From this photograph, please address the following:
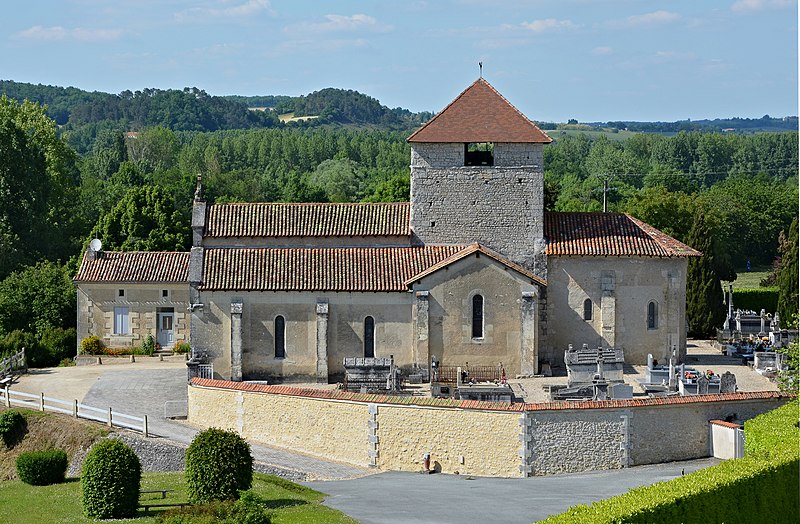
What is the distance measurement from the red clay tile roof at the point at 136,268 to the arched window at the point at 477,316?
43.1ft

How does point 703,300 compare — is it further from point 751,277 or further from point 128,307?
point 751,277

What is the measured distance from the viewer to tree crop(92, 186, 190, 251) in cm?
6462

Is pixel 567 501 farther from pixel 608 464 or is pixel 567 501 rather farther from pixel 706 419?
pixel 706 419

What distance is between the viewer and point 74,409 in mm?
40125

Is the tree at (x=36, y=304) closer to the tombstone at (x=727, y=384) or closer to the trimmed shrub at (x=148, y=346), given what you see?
the trimmed shrub at (x=148, y=346)

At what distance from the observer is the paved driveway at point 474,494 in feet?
98.3

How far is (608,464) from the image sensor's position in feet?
116

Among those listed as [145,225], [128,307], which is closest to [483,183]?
[128,307]

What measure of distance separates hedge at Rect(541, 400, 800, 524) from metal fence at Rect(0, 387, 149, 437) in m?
17.5

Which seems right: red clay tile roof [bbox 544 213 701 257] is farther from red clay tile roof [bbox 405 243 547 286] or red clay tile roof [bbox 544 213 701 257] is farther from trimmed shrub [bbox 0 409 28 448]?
trimmed shrub [bbox 0 409 28 448]

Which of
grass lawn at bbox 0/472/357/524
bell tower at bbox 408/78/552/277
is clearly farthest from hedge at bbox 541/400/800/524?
bell tower at bbox 408/78/552/277

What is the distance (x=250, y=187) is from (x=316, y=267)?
205ft

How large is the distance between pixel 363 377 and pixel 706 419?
11350 millimetres

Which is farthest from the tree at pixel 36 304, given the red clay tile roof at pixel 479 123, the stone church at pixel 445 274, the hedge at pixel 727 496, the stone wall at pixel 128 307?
the hedge at pixel 727 496
